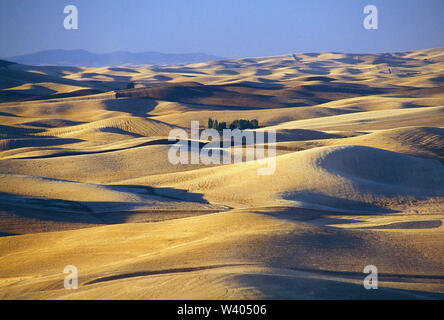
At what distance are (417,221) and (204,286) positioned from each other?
25.6 ft

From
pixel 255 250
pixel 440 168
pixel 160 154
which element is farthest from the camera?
pixel 160 154

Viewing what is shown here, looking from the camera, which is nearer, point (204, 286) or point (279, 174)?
point (204, 286)

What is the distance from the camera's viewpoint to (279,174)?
17.6 metres

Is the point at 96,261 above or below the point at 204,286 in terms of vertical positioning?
below

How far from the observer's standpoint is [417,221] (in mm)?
12391

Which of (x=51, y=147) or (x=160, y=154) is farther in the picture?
(x=51, y=147)
